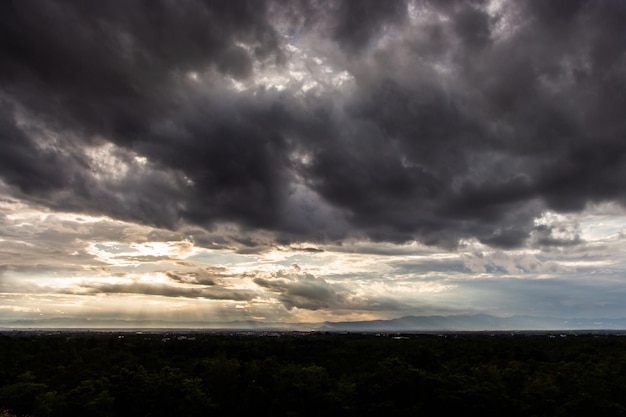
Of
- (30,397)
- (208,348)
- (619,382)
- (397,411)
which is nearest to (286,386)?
(397,411)

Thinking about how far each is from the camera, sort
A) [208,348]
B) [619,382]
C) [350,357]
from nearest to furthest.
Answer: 1. [619,382]
2. [350,357]
3. [208,348]

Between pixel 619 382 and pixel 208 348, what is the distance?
105503 mm

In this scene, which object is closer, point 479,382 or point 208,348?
point 479,382

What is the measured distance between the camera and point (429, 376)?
63688 mm

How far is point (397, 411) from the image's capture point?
191ft

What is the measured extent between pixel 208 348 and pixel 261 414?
8226 centimetres

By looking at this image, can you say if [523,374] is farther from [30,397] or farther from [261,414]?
[30,397]

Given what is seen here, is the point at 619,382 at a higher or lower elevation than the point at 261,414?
higher

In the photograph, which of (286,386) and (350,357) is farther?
(350,357)

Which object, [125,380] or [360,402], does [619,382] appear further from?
[125,380]

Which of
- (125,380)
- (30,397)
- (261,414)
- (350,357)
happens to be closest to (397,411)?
(261,414)

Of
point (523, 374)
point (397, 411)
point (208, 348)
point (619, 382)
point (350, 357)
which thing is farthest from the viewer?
point (208, 348)

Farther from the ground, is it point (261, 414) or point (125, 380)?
point (125, 380)

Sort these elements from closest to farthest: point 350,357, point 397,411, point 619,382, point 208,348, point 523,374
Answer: point 397,411 → point 619,382 → point 523,374 → point 350,357 → point 208,348
